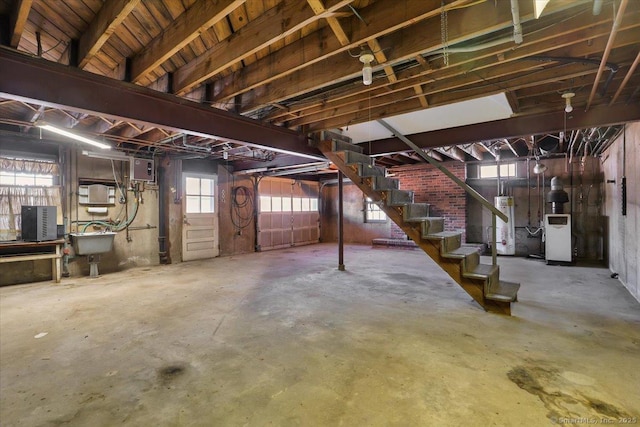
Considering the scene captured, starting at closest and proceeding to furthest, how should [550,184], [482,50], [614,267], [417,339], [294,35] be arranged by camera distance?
1. [482,50]
2. [294,35]
3. [417,339]
4. [614,267]
5. [550,184]

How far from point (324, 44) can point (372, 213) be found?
800cm

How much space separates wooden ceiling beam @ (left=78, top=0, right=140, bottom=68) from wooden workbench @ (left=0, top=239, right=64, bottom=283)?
3873 mm

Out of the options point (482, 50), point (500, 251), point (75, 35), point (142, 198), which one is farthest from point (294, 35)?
point (500, 251)

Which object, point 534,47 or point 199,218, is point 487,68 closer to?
point 534,47

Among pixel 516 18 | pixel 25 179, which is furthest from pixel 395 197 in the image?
pixel 25 179

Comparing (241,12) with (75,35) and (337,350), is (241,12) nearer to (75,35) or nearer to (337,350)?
(75,35)

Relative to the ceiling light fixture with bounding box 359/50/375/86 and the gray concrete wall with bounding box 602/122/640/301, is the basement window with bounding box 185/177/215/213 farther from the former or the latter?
the gray concrete wall with bounding box 602/122/640/301

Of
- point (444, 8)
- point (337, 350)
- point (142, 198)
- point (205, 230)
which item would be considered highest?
point (444, 8)

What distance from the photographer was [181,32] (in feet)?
6.53

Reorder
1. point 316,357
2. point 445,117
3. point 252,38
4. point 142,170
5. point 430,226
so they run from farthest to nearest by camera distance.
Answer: point 142,170
point 430,226
point 445,117
point 316,357
point 252,38

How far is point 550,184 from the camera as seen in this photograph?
23.1ft

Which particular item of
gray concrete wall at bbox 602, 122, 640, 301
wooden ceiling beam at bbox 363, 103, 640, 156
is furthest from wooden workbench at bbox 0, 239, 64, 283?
gray concrete wall at bbox 602, 122, 640, 301

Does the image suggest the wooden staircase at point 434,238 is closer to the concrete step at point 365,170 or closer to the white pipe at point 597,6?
the concrete step at point 365,170

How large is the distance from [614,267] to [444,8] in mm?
6071
